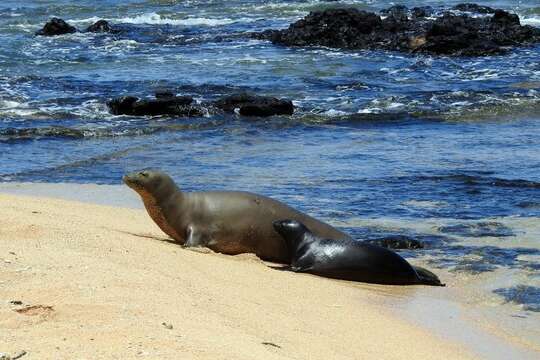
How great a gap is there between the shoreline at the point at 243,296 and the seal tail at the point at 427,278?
0.11 meters

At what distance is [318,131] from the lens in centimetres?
1545

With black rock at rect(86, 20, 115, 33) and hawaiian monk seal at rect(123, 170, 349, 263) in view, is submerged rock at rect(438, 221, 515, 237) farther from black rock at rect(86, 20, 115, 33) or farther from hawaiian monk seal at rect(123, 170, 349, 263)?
black rock at rect(86, 20, 115, 33)

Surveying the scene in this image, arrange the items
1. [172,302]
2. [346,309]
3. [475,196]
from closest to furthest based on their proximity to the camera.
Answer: [172,302] → [346,309] → [475,196]

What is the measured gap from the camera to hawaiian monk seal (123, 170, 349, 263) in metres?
8.04

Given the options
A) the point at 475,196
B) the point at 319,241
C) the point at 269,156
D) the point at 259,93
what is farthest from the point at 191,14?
the point at 319,241

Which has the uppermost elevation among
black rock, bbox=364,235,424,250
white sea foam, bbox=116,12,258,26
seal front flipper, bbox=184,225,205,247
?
seal front flipper, bbox=184,225,205,247

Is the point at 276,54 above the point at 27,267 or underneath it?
underneath

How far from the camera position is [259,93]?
19406 mm

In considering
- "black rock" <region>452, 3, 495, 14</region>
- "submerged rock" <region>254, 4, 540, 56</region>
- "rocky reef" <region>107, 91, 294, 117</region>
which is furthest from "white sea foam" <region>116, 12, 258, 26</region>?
"rocky reef" <region>107, 91, 294, 117</region>

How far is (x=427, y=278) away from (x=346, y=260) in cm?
59

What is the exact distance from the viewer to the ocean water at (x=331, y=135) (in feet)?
30.8

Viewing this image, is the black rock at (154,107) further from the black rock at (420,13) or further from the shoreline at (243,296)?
the black rock at (420,13)

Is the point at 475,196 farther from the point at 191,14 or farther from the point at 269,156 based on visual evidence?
the point at 191,14

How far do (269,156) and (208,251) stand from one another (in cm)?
554
